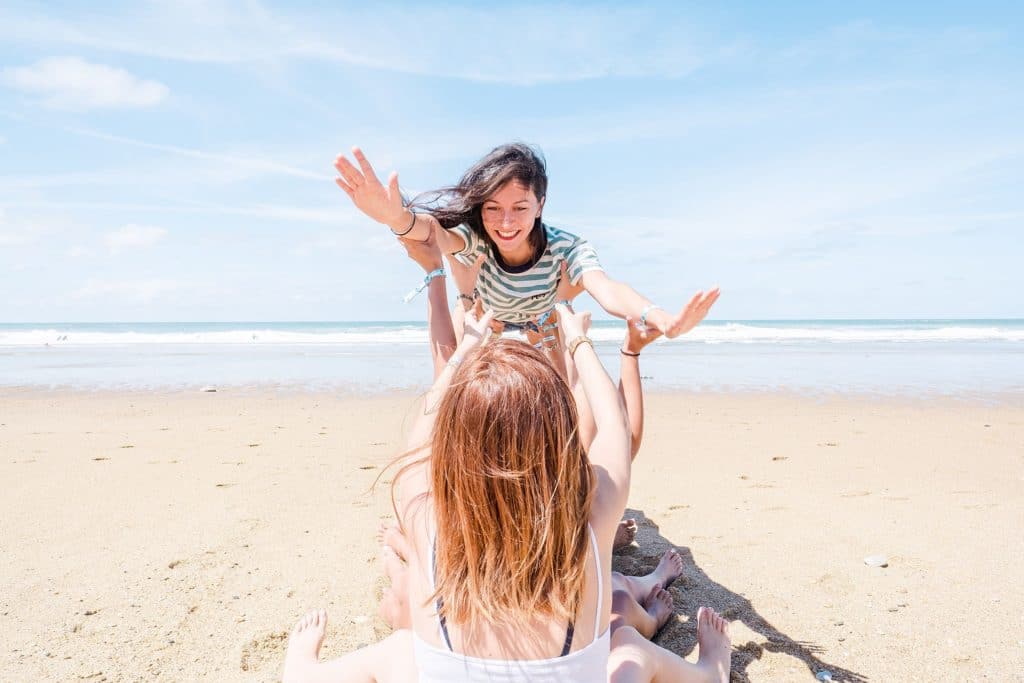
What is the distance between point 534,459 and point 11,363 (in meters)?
20.5

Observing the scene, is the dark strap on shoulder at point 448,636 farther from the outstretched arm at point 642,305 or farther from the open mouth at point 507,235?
the open mouth at point 507,235

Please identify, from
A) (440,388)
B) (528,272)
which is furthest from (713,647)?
(528,272)

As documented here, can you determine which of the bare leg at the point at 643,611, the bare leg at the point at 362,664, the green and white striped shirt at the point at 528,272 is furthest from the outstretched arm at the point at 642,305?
the bare leg at the point at 362,664

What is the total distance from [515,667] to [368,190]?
83.7 inches

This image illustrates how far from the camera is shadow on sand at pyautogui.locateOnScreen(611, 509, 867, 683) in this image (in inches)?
110

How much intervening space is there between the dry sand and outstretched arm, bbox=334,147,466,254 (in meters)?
1.99

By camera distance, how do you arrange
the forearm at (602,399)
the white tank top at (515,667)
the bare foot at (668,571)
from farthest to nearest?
the bare foot at (668,571) → the forearm at (602,399) → the white tank top at (515,667)

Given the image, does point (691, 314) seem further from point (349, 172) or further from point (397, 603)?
point (397, 603)

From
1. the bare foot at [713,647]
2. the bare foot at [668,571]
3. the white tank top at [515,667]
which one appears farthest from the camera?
the bare foot at [668,571]

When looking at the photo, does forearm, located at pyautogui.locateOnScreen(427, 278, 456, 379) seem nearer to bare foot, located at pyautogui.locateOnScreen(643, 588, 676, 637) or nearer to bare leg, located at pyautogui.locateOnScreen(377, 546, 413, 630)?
bare leg, located at pyautogui.locateOnScreen(377, 546, 413, 630)

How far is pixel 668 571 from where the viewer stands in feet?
11.5

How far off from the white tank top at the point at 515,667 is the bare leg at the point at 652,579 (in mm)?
1184

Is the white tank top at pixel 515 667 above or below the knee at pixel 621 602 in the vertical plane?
above

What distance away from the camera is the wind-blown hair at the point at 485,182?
12.4ft
